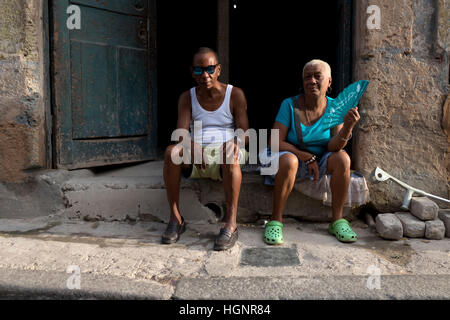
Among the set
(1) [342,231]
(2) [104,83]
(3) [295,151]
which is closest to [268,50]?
(2) [104,83]

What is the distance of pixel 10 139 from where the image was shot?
3311 mm

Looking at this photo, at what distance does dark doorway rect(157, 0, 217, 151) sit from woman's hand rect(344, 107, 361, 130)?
2.75 m

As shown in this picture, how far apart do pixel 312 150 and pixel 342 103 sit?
0.44 m

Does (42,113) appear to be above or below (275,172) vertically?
above

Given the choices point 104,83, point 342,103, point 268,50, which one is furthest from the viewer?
point 268,50

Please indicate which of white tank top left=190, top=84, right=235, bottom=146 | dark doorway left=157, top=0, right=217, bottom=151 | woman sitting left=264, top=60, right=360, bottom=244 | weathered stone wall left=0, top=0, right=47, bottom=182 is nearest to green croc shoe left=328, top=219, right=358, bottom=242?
woman sitting left=264, top=60, right=360, bottom=244

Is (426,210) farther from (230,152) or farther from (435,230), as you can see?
(230,152)

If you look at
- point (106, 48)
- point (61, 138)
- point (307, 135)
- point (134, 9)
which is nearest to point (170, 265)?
point (307, 135)

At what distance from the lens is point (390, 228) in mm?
2879

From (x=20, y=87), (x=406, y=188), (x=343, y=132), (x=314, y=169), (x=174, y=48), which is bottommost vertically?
(x=406, y=188)

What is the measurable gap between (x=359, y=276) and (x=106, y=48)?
2.71m
